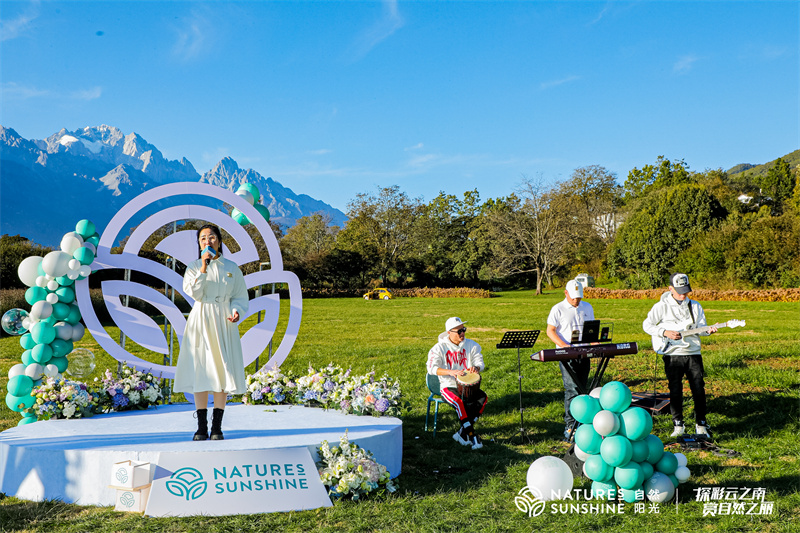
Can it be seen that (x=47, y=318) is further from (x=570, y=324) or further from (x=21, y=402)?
(x=570, y=324)

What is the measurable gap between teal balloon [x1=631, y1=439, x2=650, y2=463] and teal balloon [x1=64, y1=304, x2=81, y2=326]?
637cm

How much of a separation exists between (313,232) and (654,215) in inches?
1539

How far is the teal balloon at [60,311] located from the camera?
6.73 m

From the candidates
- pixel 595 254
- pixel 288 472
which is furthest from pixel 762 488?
pixel 595 254

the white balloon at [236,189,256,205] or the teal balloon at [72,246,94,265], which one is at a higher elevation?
the white balloon at [236,189,256,205]

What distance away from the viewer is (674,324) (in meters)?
6.47

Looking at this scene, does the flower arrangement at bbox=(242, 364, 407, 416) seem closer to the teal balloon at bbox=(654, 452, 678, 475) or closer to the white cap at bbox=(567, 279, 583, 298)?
the white cap at bbox=(567, 279, 583, 298)

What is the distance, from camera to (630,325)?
18250mm

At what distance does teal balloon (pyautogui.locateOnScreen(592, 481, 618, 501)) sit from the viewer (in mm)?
4789

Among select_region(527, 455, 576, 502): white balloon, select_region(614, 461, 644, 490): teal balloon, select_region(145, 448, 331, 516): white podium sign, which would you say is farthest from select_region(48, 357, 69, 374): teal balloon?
select_region(614, 461, 644, 490): teal balloon

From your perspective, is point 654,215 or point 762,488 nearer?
point 762,488

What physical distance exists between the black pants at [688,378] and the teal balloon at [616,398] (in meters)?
2.13

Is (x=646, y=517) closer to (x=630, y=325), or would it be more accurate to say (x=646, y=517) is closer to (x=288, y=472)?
(x=288, y=472)

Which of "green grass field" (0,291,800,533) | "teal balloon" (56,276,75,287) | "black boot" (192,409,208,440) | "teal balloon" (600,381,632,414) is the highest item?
"teal balloon" (56,276,75,287)
